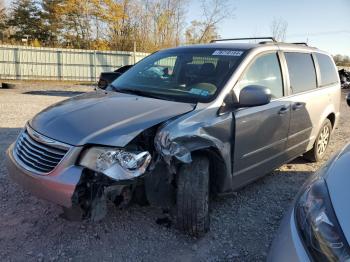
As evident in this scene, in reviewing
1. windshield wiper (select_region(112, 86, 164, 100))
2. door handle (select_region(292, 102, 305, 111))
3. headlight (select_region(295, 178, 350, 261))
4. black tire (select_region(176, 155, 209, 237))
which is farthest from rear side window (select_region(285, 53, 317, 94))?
headlight (select_region(295, 178, 350, 261))

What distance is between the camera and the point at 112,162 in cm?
260

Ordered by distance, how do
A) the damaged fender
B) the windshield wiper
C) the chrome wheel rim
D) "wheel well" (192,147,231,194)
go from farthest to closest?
the chrome wheel rim < the windshield wiper < "wheel well" (192,147,231,194) < the damaged fender

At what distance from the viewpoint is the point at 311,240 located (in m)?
1.51

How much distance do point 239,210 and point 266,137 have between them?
840 millimetres

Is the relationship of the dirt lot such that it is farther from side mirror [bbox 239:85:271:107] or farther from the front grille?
side mirror [bbox 239:85:271:107]

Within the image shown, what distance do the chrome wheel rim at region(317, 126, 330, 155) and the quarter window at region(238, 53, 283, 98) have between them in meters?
1.73

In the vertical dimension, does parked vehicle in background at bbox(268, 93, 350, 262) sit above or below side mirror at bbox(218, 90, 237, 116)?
below

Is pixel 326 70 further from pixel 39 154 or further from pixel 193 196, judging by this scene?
pixel 39 154

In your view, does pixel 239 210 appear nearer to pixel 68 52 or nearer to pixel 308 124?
pixel 308 124

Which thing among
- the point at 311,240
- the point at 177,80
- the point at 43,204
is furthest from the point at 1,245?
the point at 311,240

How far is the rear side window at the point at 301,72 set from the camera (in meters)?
4.30

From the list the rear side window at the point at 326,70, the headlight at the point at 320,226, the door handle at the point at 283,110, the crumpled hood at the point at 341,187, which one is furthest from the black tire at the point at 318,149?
the headlight at the point at 320,226

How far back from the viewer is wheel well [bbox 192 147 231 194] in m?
3.14

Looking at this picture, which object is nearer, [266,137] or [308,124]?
[266,137]
